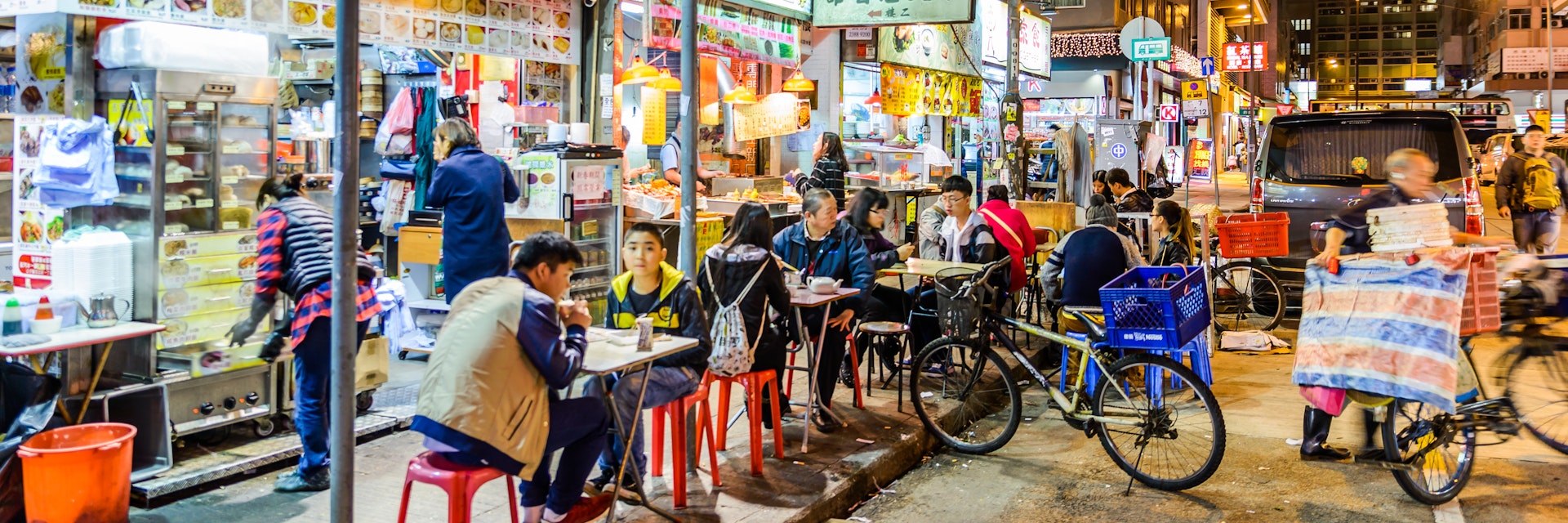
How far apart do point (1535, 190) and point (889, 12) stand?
23.3 feet

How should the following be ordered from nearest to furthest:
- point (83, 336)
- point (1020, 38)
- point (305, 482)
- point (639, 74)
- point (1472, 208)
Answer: point (83, 336), point (305, 482), point (639, 74), point (1472, 208), point (1020, 38)

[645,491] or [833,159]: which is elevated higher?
[833,159]

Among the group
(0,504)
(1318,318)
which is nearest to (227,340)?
(0,504)

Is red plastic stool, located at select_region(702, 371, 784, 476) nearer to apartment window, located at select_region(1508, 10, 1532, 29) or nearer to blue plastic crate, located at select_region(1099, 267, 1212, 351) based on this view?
blue plastic crate, located at select_region(1099, 267, 1212, 351)

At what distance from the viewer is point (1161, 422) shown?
636 cm

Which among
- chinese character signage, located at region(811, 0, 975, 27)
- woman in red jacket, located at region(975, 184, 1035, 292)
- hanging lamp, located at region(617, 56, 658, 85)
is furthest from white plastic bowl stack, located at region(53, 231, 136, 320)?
chinese character signage, located at region(811, 0, 975, 27)

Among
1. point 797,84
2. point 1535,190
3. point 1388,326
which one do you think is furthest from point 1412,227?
point 1535,190

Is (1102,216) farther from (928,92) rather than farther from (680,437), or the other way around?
(928,92)

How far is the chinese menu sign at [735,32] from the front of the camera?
1039 centimetres

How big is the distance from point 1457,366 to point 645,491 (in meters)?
4.02

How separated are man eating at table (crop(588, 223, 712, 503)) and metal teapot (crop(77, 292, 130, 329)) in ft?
8.14

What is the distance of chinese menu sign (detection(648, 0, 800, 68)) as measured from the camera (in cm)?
1039

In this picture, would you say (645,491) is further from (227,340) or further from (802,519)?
(227,340)

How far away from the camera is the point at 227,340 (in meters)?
6.73
